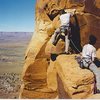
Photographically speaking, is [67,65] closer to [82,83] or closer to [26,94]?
[82,83]

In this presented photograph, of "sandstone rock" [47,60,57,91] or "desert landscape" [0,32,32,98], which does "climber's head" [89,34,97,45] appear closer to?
"sandstone rock" [47,60,57,91]

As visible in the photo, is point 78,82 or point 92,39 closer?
point 78,82

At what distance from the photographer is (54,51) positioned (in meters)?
7.89

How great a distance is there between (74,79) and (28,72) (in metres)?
4.59

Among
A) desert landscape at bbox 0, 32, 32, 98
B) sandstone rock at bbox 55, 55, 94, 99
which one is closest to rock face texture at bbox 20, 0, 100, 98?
sandstone rock at bbox 55, 55, 94, 99

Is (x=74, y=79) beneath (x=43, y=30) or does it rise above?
beneath

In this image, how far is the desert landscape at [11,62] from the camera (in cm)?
2274

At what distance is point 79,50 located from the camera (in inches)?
311

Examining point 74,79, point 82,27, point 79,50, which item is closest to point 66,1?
point 82,27

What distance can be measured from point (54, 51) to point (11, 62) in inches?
1315

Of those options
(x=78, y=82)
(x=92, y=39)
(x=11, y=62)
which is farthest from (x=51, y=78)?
(x=11, y=62)

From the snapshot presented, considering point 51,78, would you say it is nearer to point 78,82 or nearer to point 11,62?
point 78,82

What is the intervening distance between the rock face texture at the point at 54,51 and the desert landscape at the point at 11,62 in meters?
10.1

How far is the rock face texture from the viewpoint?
5.70 m
